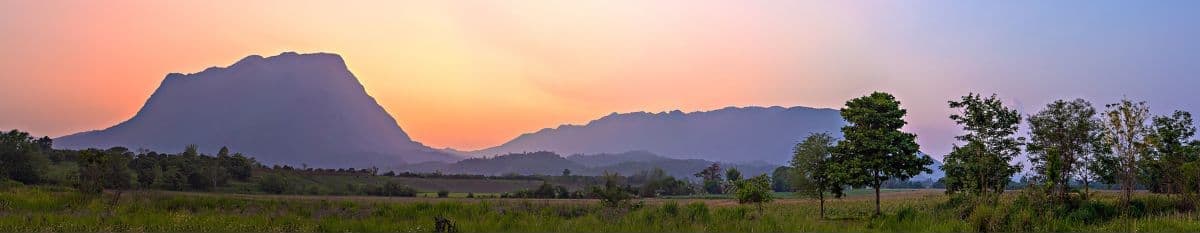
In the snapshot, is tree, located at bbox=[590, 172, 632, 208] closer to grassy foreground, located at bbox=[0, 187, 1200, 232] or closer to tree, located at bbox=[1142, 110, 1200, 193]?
grassy foreground, located at bbox=[0, 187, 1200, 232]

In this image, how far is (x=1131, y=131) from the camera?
109ft

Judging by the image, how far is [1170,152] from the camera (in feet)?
113

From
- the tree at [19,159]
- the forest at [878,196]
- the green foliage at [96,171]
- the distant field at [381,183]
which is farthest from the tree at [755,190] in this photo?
the distant field at [381,183]

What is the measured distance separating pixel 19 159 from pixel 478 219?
63571mm

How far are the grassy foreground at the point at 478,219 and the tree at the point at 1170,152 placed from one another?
1.27 m

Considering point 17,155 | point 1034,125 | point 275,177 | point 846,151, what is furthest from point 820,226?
point 275,177

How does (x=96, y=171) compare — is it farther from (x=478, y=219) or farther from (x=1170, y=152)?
(x=1170, y=152)

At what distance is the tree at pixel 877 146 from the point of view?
36531 millimetres

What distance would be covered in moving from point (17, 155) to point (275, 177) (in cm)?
2894

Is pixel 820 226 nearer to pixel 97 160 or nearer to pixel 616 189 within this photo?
pixel 616 189

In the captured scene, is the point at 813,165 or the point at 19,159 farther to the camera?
the point at 19,159

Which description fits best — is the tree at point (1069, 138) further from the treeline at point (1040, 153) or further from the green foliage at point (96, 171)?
the green foliage at point (96, 171)

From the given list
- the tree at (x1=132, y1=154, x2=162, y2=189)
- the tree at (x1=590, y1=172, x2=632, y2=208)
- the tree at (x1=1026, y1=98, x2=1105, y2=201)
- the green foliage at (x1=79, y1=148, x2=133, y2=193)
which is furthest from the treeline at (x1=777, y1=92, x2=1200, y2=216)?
the tree at (x1=132, y1=154, x2=162, y2=189)

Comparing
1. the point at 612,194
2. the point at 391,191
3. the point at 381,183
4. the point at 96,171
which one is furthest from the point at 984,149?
the point at 381,183
